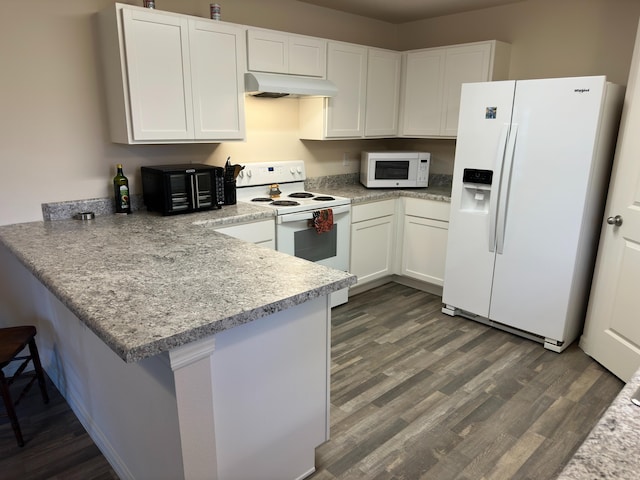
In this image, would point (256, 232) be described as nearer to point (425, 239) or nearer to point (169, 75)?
point (169, 75)

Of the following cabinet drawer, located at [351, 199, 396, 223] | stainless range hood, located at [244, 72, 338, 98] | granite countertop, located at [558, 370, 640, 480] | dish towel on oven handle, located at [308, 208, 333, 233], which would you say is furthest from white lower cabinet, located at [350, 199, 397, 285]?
granite countertop, located at [558, 370, 640, 480]

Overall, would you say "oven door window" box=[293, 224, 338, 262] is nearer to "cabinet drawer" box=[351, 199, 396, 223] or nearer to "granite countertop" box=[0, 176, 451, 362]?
"cabinet drawer" box=[351, 199, 396, 223]

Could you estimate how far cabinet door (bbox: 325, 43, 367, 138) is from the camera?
3512 millimetres

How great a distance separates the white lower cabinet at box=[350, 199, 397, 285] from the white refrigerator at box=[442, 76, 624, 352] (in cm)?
68

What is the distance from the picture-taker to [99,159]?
8.97 ft

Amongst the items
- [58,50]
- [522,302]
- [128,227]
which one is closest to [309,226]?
[128,227]

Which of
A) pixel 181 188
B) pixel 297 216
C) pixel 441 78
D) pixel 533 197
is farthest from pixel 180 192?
pixel 441 78

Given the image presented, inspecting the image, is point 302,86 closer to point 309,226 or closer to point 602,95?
point 309,226

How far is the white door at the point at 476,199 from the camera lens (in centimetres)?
295

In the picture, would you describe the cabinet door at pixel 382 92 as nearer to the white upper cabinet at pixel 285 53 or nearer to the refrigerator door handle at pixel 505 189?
the white upper cabinet at pixel 285 53

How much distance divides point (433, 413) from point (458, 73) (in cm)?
275

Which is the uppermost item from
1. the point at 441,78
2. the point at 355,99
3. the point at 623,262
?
the point at 441,78

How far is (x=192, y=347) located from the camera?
1238 mm

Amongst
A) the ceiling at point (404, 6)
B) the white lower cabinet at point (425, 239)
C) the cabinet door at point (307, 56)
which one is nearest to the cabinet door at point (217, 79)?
the cabinet door at point (307, 56)
